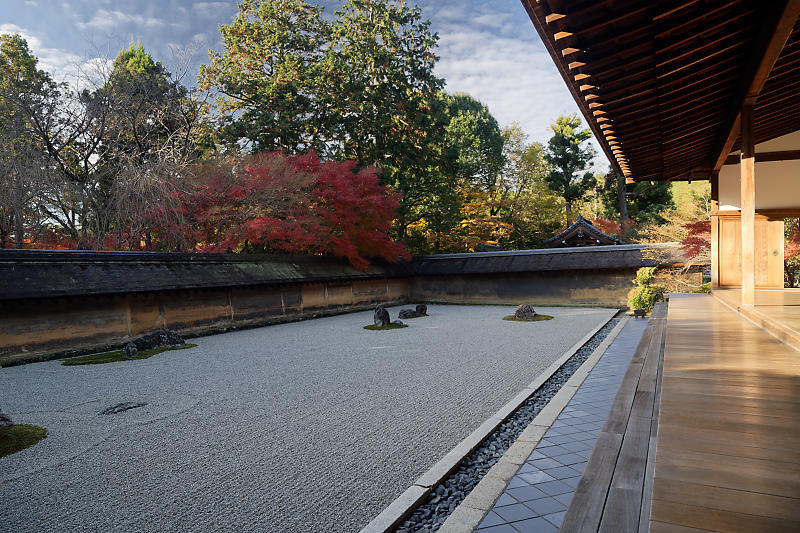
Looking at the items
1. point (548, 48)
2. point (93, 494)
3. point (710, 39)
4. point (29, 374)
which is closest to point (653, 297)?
point (710, 39)

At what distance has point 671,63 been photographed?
372cm

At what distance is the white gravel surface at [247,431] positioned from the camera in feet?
9.37

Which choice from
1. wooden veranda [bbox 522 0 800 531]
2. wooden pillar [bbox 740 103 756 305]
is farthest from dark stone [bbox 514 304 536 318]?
→ wooden pillar [bbox 740 103 756 305]

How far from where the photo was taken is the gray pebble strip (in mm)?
2707

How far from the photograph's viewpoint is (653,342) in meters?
5.71

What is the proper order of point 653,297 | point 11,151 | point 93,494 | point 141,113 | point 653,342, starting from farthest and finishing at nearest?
point 141,113, point 653,297, point 11,151, point 653,342, point 93,494

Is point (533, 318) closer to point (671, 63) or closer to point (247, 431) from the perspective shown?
point (671, 63)

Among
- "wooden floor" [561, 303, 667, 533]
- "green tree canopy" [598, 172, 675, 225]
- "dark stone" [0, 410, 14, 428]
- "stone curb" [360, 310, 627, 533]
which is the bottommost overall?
"stone curb" [360, 310, 627, 533]

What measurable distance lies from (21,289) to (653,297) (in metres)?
15.6

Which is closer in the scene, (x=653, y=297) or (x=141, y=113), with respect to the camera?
(x=653, y=297)

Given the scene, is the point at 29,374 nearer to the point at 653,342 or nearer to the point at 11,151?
the point at 11,151

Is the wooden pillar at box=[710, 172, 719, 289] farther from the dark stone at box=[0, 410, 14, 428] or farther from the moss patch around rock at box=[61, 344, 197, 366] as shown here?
the moss patch around rock at box=[61, 344, 197, 366]

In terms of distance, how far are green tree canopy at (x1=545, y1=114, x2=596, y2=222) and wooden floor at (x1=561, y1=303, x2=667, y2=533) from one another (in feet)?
86.1

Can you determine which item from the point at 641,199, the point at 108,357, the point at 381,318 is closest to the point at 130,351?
the point at 108,357
